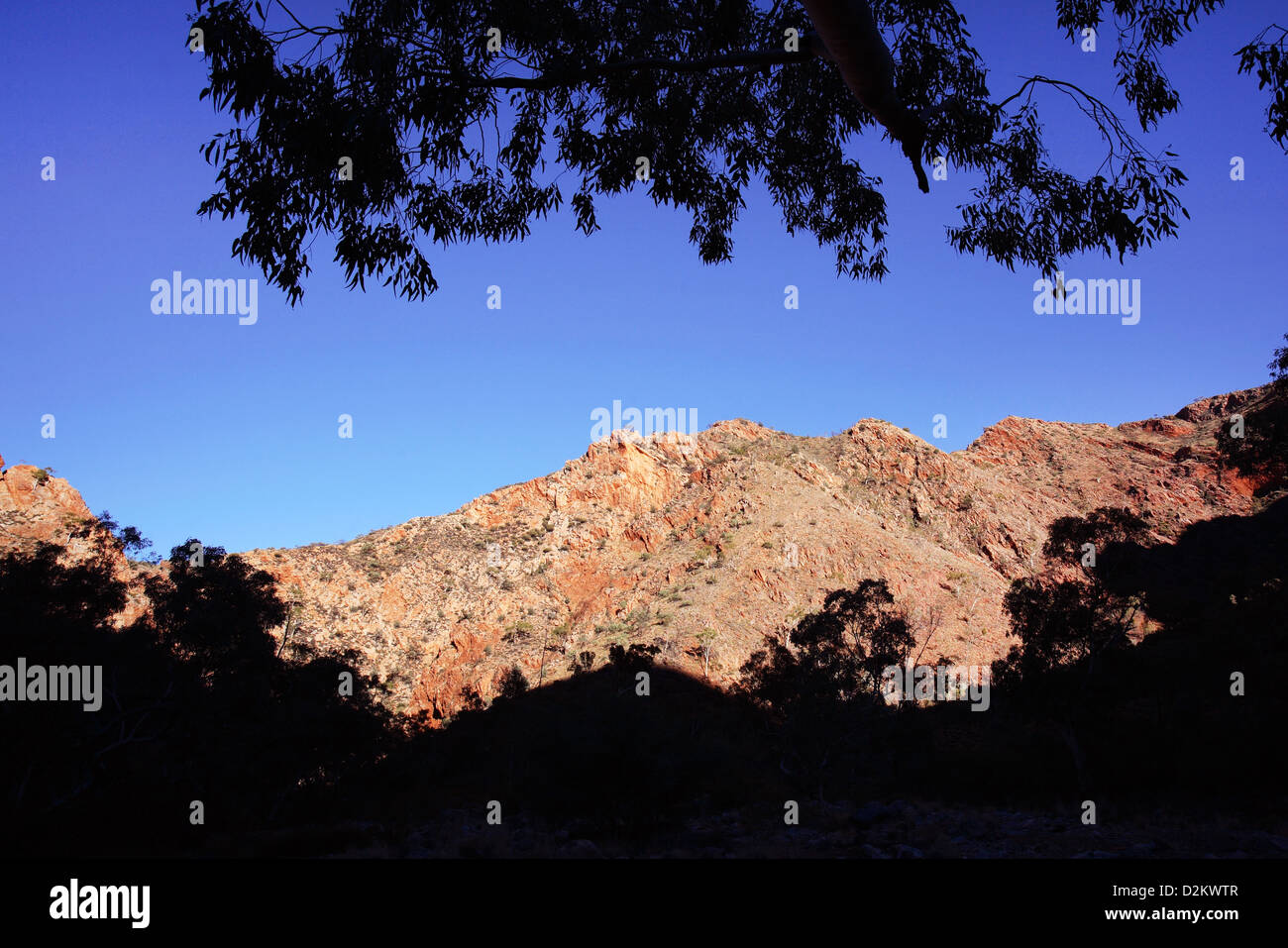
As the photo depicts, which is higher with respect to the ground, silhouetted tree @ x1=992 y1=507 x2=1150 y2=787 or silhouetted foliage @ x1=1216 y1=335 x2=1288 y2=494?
silhouetted foliage @ x1=1216 y1=335 x2=1288 y2=494

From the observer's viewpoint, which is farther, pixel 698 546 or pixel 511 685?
pixel 698 546

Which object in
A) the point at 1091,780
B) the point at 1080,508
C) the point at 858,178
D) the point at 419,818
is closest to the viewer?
the point at 858,178

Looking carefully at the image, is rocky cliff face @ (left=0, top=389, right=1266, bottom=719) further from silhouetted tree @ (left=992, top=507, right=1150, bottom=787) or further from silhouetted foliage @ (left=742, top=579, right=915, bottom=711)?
silhouetted tree @ (left=992, top=507, right=1150, bottom=787)

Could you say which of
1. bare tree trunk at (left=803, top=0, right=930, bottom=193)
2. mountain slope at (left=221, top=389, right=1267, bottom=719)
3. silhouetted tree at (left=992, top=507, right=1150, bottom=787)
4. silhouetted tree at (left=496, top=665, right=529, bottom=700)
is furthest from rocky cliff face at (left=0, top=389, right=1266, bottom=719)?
bare tree trunk at (left=803, top=0, right=930, bottom=193)

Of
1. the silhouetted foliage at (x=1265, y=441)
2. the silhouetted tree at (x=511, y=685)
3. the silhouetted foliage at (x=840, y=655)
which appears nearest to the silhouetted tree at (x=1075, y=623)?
the silhouetted foliage at (x=1265, y=441)

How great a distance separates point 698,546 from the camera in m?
43.9

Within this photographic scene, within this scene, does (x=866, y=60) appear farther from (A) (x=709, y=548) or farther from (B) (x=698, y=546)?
(B) (x=698, y=546)

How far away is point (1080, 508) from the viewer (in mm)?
54531

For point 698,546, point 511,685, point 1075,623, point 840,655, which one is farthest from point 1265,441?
point 698,546

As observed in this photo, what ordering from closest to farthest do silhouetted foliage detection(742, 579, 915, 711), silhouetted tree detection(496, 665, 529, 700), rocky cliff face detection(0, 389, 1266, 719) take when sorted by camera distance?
silhouetted foliage detection(742, 579, 915, 711) < silhouetted tree detection(496, 665, 529, 700) < rocky cliff face detection(0, 389, 1266, 719)

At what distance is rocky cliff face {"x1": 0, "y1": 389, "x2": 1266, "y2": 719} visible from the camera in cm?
3631
